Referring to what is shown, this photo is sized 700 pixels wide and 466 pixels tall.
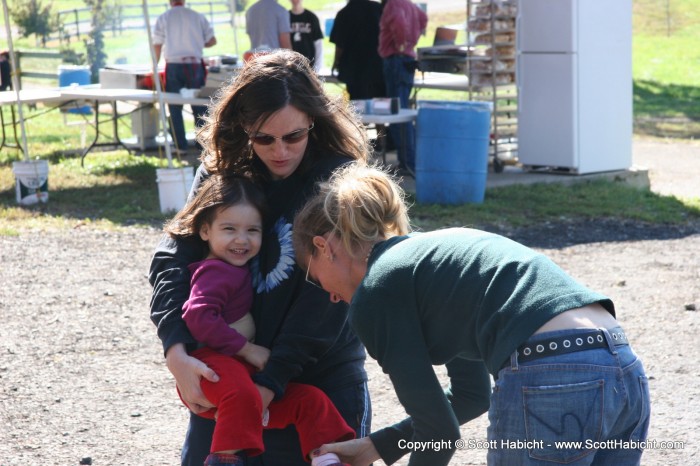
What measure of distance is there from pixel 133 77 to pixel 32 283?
19.5 feet

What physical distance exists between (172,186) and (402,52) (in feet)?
9.79

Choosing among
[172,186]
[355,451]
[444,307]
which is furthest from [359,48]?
[444,307]

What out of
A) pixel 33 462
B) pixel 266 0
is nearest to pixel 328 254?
pixel 33 462

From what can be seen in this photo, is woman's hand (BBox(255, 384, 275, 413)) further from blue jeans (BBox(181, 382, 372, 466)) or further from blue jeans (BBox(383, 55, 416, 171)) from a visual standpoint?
blue jeans (BBox(383, 55, 416, 171))

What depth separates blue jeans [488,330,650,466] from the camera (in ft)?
7.01

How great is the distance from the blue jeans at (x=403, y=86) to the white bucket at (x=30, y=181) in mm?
3702

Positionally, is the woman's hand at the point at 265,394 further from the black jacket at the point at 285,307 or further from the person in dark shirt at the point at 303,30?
the person in dark shirt at the point at 303,30

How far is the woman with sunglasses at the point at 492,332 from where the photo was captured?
7.04ft

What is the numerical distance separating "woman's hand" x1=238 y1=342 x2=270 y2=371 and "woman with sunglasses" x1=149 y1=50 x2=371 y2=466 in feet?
0.07

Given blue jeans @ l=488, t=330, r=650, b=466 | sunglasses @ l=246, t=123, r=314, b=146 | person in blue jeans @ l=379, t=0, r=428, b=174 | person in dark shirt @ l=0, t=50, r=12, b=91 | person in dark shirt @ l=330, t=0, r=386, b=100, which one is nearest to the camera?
blue jeans @ l=488, t=330, r=650, b=466

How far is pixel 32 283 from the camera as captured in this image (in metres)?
7.08

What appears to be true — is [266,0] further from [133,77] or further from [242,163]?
[242,163]

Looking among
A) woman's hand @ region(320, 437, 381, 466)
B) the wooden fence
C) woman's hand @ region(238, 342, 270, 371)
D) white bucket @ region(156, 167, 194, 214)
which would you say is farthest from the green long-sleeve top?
the wooden fence

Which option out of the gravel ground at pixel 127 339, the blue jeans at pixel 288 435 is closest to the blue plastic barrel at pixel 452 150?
the gravel ground at pixel 127 339
